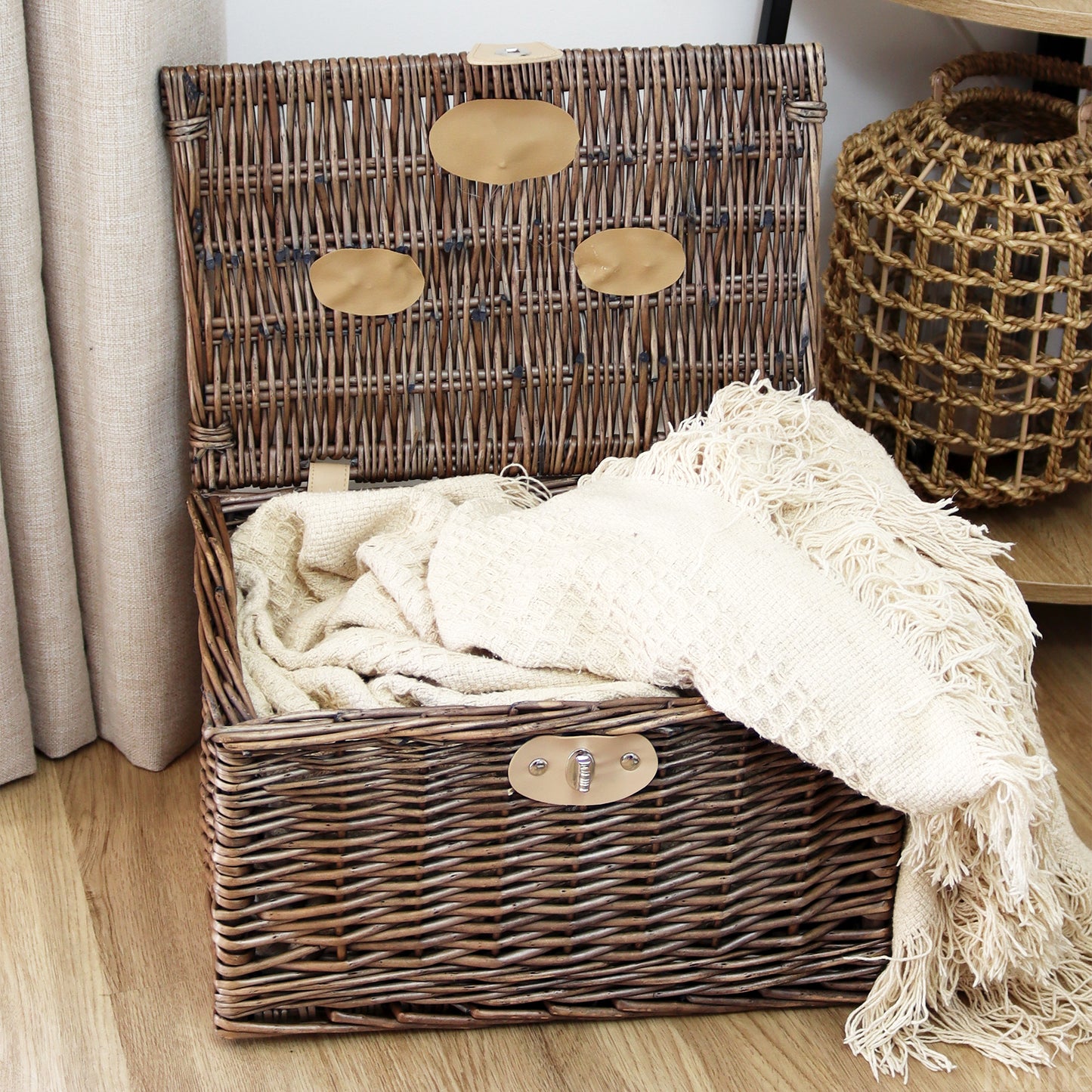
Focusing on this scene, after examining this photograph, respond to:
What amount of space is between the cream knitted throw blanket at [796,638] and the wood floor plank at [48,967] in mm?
257

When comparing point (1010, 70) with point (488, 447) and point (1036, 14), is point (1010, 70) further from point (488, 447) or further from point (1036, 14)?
point (488, 447)

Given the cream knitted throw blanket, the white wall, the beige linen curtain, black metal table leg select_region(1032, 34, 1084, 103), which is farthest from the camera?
black metal table leg select_region(1032, 34, 1084, 103)

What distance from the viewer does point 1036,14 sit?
1.07 meters

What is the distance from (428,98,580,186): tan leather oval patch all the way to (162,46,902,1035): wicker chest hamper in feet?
0.04

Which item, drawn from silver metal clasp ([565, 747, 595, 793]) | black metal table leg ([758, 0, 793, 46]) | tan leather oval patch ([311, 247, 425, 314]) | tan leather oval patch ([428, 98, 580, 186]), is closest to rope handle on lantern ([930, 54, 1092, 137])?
black metal table leg ([758, 0, 793, 46])

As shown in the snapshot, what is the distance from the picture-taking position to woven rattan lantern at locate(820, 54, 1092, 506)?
1156 mm

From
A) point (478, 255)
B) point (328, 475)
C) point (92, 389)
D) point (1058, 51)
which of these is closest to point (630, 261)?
point (478, 255)

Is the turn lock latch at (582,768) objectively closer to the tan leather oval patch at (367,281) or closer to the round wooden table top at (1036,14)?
the tan leather oval patch at (367,281)

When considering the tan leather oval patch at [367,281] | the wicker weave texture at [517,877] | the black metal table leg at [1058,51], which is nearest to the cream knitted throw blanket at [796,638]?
the wicker weave texture at [517,877]

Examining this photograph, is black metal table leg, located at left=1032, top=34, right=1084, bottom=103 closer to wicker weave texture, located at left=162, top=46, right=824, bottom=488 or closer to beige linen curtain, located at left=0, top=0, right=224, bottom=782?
wicker weave texture, located at left=162, top=46, right=824, bottom=488

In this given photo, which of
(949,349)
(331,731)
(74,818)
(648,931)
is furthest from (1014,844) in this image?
(74,818)

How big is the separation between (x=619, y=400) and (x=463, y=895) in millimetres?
457

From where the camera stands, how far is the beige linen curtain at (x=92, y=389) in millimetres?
969

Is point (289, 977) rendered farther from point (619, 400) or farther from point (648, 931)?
point (619, 400)
